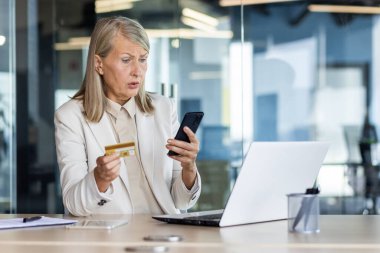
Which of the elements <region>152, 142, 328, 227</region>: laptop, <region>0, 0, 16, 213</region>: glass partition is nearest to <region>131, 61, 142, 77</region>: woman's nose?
<region>152, 142, 328, 227</region>: laptop

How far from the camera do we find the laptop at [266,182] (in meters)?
2.69

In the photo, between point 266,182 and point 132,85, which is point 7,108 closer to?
point 132,85

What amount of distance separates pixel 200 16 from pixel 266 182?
14.1 feet

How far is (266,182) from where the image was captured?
9.18 ft

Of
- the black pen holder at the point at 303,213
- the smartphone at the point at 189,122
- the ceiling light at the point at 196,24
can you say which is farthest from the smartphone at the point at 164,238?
the ceiling light at the point at 196,24

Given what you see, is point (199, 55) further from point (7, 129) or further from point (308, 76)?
point (7, 129)

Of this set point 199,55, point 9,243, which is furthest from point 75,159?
point 199,55

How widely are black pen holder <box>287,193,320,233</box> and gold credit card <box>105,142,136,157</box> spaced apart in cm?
55

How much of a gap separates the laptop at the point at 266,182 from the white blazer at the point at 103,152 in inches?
18.8

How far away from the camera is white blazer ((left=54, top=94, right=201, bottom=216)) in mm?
3367

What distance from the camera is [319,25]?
23.0 feet

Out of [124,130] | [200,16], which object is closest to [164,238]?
[124,130]

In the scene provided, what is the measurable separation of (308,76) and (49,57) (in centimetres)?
203

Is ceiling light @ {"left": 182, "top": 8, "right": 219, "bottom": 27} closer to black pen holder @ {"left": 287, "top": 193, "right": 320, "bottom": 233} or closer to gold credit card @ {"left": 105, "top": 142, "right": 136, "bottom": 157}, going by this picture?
gold credit card @ {"left": 105, "top": 142, "right": 136, "bottom": 157}
